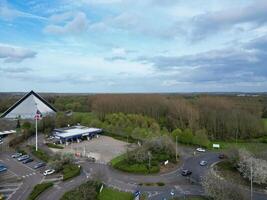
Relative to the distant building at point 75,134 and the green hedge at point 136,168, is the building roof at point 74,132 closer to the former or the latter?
the distant building at point 75,134

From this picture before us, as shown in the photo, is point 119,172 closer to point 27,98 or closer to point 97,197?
point 97,197

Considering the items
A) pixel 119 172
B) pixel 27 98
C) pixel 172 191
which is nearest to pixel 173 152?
pixel 119 172

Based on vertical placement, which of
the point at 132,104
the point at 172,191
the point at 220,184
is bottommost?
the point at 172,191

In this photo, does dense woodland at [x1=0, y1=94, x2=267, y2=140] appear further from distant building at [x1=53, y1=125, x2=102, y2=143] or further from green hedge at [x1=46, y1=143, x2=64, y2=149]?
green hedge at [x1=46, y1=143, x2=64, y2=149]

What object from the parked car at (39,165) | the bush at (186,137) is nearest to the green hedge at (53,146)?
the parked car at (39,165)

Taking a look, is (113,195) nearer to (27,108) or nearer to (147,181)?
(147,181)
